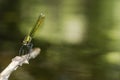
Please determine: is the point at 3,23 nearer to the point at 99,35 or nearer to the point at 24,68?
the point at 24,68

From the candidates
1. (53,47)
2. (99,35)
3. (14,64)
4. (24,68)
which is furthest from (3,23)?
(14,64)

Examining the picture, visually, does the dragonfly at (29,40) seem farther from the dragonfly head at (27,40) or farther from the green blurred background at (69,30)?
the green blurred background at (69,30)

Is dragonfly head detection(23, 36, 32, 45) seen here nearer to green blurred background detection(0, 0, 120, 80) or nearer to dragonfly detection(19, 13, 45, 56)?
dragonfly detection(19, 13, 45, 56)

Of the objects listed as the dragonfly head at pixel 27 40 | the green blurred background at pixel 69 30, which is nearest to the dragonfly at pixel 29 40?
the dragonfly head at pixel 27 40

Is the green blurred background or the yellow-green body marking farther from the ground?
the green blurred background

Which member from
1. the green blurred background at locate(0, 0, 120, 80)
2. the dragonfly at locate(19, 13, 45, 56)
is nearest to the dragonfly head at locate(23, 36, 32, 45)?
the dragonfly at locate(19, 13, 45, 56)

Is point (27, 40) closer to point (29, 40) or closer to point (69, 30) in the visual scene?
point (29, 40)

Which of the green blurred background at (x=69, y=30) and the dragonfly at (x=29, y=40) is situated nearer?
the dragonfly at (x=29, y=40)

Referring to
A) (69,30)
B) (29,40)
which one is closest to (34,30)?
(29,40)
